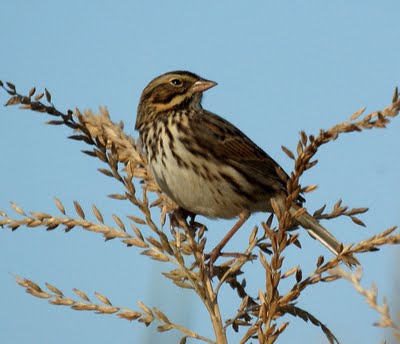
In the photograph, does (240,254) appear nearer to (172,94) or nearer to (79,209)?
(79,209)

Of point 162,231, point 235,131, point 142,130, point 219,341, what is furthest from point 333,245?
point 219,341

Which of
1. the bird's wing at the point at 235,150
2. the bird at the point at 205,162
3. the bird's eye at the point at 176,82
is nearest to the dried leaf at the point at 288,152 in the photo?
the bird at the point at 205,162

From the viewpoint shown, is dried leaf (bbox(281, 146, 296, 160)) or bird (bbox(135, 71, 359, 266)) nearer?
dried leaf (bbox(281, 146, 296, 160))

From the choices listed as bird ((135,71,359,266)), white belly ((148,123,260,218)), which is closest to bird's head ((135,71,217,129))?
bird ((135,71,359,266))

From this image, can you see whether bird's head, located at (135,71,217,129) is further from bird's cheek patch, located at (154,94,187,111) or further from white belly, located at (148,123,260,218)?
white belly, located at (148,123,260,218)

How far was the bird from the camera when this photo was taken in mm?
5035

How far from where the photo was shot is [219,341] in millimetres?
2439

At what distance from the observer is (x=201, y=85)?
5887mm

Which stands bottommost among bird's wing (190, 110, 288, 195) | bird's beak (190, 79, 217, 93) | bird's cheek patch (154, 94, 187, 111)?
bird's wing (190, 110, 288, 195)

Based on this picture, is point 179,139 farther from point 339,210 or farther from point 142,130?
point 339,210

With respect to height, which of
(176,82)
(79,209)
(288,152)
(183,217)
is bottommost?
(79,209)

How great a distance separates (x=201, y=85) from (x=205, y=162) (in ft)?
2.65

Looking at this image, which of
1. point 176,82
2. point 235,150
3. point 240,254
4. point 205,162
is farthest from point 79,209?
point 176,82

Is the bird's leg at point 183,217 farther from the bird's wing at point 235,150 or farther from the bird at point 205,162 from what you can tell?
the bird's wing at point 235,150
